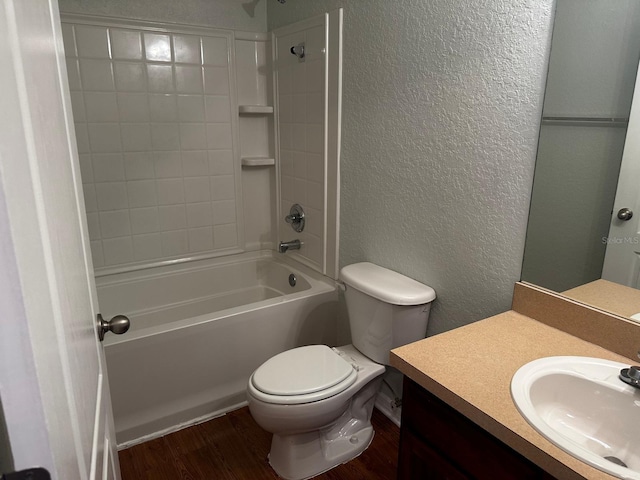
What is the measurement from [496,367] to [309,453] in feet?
3.26

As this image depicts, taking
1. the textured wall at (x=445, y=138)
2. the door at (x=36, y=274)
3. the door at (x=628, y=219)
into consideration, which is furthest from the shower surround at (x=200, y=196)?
the door at (x=36, y=274)

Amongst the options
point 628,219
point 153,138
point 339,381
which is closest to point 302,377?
point 339,381

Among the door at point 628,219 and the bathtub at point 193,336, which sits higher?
the door at point 628,219

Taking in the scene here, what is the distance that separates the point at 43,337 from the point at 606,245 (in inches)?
54.4

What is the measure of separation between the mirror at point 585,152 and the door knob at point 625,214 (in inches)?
0.6

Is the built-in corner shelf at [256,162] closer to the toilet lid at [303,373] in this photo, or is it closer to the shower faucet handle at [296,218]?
the shower faucet handle at [296,218]

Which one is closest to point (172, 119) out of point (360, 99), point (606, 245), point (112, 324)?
point (360, 99)

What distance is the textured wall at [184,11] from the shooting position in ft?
7.44

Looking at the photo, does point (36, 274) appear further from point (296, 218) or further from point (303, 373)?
point (296, 218)

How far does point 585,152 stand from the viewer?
1361 mm

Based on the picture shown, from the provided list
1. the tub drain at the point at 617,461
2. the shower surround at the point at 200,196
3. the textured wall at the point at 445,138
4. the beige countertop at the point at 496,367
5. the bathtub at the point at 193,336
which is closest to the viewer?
the beige countertop at the point at 496,367

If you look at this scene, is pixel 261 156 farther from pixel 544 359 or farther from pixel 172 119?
pixel 544 359

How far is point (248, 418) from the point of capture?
86.1 inches

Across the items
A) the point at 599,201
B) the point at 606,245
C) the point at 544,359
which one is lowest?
the point at 544,359
